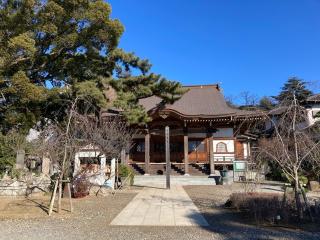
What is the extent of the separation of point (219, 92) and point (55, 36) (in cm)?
1863

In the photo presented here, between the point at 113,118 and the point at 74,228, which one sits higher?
the point at 113,118

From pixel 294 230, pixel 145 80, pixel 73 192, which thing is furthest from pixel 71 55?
pixel 294 230

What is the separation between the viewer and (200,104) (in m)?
28.7

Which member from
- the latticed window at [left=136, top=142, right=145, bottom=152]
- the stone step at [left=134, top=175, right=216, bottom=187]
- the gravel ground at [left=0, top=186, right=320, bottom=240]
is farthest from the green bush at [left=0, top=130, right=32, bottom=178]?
the latticed window at [left=136, top=142, right=145, bottom=152]

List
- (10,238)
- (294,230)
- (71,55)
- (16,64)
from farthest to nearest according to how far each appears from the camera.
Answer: (71,55), (16,64), (294,230), (10,238)

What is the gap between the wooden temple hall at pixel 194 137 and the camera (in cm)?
2422

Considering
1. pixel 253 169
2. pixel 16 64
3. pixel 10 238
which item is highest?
pixel 16 64

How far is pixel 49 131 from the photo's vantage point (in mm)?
14258

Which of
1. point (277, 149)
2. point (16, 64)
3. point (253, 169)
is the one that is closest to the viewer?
point (277, 149)

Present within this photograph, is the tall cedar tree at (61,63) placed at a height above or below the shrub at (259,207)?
above

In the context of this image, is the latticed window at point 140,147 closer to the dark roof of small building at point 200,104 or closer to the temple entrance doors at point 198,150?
the dark roof of small building at point 200,104

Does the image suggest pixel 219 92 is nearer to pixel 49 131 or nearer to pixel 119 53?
pixel 119 53

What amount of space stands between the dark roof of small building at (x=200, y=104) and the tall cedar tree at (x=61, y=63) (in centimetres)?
592

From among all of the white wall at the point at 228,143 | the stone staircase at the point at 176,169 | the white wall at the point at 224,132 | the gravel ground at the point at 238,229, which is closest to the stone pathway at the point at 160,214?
the gravel ground at the point at 238,229
